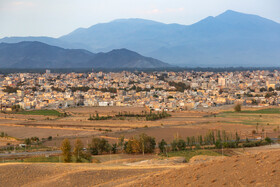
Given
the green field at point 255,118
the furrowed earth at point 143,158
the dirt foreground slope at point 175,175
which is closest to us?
the dirt foreground slope at point 175,175

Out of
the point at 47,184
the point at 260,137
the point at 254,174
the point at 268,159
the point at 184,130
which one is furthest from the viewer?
the point at 184,130

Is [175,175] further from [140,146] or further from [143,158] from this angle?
[140,146]

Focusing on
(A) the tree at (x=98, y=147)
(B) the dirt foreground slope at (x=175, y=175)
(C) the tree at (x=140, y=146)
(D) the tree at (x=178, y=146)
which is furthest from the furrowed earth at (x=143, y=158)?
(D) the tree at (x=178, y=146)

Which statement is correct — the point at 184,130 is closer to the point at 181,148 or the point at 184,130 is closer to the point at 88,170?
the point at 181,148

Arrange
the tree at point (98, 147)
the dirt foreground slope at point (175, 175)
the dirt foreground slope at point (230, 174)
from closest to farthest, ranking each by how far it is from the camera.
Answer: the dirt foreground slope at point (230, 174), the dirt foreground slope at point (175, 175), the tree at point (98, 147)

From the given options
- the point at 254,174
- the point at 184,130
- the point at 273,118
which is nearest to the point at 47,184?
the point at 254,174

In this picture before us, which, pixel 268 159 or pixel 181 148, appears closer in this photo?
pixel 268 159

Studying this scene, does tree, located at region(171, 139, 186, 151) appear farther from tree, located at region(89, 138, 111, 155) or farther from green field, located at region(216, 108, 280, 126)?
green field, located at region(216, 108, 280, 126)

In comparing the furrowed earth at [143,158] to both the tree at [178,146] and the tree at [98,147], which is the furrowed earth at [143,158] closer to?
the tree at [98,147]
